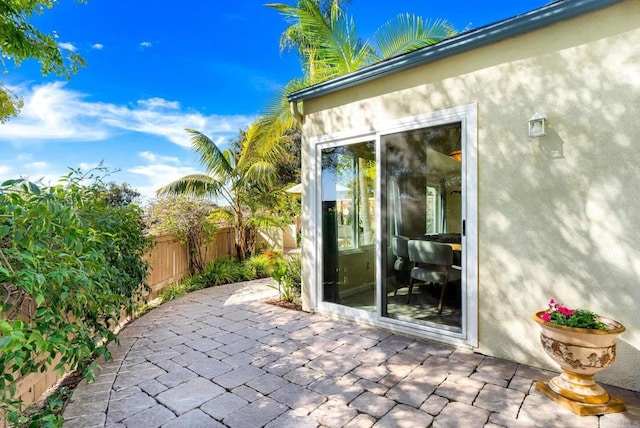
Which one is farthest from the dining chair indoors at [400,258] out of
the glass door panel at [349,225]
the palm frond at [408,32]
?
the palm frond at [408,32]

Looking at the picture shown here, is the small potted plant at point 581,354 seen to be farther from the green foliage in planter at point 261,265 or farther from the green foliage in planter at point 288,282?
the green foliage in planter at point 261,265

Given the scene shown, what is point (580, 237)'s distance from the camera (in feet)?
9.61

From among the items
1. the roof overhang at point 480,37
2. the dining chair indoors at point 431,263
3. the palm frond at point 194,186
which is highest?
the roof overhang at point 480,37

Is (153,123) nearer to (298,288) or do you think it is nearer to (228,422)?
(298,288)

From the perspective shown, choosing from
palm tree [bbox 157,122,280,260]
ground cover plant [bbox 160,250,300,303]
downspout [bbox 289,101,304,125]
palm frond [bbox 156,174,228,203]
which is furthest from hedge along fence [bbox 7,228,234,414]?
downspout [bbox 289,101,304,125]

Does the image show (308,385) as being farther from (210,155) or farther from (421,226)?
(210,155)

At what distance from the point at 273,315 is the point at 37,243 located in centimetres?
338

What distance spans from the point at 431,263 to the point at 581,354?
1.85m

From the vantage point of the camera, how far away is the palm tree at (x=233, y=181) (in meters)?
9.02

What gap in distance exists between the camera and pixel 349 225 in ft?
15.2

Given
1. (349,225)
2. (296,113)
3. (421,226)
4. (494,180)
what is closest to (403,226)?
(421,226)

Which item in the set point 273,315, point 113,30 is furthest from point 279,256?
point 113,30

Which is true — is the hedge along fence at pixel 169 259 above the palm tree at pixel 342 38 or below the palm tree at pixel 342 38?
below

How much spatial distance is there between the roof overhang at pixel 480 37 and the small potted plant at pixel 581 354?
100 inches
